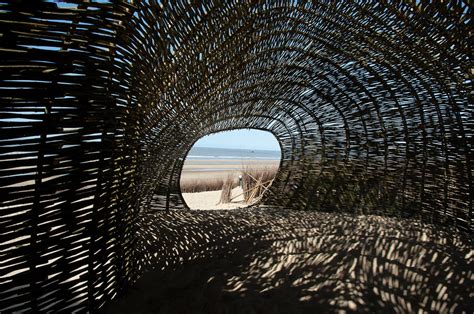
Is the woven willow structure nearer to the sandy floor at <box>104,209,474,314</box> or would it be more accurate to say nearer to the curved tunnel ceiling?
the curved tunnel ceiling

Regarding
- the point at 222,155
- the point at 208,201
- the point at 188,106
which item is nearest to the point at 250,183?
the point at 208,201

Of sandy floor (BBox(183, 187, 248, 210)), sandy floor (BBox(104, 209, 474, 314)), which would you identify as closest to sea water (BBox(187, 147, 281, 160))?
sandy floor (BBox(183, 187, 248, 210))

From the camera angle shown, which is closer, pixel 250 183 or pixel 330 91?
pixel 330 91

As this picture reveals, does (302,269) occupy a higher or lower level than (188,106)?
lower

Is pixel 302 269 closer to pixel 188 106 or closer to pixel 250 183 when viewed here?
pixel 188 106

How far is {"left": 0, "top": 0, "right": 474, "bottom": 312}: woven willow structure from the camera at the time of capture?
3.32 feet

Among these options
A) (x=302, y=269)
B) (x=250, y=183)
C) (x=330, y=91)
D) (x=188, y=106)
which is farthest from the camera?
(x=250, y=183)

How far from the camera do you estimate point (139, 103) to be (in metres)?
1.62

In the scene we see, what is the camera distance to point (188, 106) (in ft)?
9.71

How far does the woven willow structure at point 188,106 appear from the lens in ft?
3.32

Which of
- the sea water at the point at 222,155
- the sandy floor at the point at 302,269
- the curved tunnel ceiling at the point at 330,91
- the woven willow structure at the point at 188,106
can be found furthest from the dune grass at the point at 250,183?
the sea water at the point at 222,155

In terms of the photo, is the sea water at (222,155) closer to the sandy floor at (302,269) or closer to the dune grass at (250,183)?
the dune grass at (250,183)

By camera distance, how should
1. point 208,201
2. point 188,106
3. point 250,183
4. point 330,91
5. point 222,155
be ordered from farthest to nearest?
point 222,155 → point 250,183 → point 208,201 → point 330,91 → point 188,106

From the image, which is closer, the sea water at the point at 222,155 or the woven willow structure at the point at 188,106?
the woven willow structure at the point at 188,106
